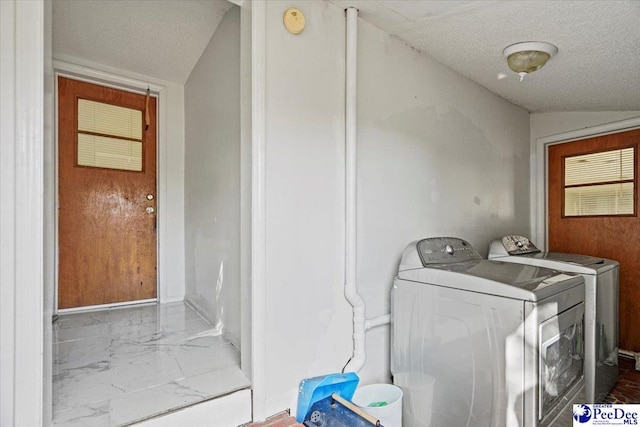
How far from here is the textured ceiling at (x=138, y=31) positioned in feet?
7.66

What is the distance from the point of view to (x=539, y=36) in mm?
1829

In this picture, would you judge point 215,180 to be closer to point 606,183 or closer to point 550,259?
point 550,259

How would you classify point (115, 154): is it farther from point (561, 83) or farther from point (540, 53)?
point (561, 83)

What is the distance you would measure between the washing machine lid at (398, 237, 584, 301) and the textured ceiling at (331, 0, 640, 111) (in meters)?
1.22

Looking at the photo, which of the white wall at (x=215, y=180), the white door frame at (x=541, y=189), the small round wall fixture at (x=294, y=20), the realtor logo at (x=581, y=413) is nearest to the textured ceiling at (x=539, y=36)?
the small round wall fixture at (x=294, y=20)

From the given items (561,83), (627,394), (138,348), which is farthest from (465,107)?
(138,348)

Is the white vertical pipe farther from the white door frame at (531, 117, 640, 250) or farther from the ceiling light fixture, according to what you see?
the white door frame at (531, 117, 640, 250)

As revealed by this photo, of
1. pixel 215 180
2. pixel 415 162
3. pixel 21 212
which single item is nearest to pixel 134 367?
pixel 21 212

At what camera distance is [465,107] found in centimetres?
262

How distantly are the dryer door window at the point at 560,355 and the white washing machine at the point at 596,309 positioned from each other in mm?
190

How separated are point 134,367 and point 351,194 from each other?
4.89 ft

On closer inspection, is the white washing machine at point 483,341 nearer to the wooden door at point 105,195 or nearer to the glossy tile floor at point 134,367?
the glossy tile floor at point 134,367

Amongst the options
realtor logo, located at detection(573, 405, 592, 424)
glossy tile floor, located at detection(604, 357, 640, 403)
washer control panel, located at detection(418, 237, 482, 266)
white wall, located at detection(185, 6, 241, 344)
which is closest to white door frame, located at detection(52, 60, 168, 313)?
white wall, located at detection(185, 6, 241, 344)

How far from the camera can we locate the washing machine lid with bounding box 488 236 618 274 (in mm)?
2040
